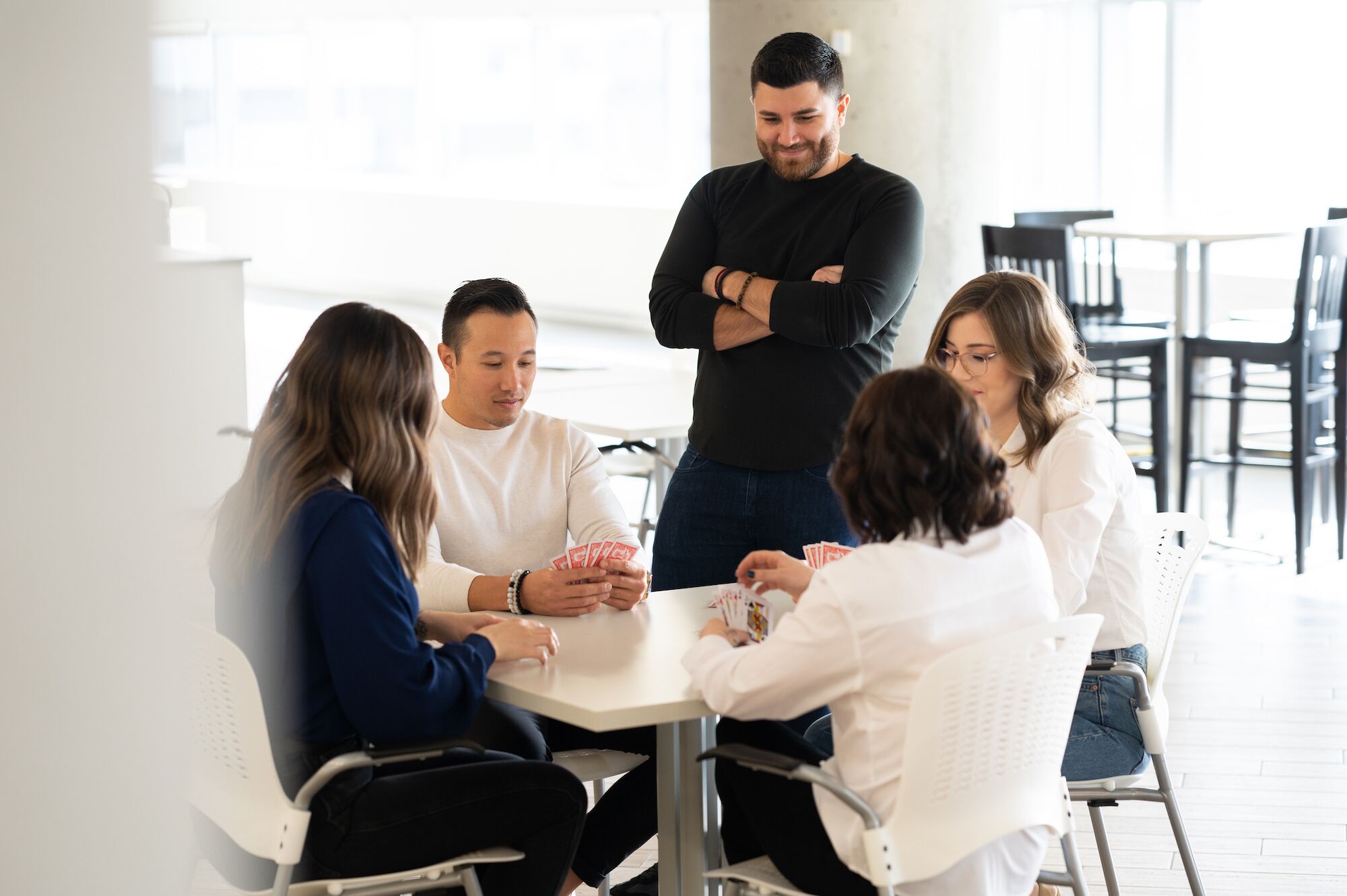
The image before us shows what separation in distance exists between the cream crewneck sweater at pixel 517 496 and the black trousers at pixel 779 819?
0.55 meters

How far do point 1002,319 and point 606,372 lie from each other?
108 inches

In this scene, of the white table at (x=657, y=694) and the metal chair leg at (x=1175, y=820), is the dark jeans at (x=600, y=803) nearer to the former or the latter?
the white table at (x=657, y=694)

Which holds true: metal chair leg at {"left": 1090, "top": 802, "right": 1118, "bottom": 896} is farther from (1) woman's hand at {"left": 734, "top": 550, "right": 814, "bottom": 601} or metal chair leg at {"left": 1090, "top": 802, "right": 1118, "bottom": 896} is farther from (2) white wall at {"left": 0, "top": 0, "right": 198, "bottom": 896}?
(2) white wall at {"left": 0, "top": 0, "right": 198, "bottom": 896}

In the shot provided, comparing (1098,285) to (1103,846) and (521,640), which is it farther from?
(521,640)

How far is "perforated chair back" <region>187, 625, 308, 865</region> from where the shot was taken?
183 centimetres

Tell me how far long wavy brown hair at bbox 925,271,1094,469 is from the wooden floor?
1164 millimetres

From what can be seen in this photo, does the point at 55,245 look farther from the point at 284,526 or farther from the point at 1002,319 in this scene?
the point at 1002,319

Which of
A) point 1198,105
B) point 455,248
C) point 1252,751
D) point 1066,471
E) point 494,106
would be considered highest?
point 494,106

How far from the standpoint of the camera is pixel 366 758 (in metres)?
1.84

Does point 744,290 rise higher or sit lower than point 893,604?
higher

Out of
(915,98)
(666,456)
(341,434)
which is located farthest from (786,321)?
(915,98)

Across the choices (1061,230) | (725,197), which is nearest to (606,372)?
(1061,230)

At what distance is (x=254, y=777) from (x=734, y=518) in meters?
1.13

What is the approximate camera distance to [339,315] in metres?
1.97
